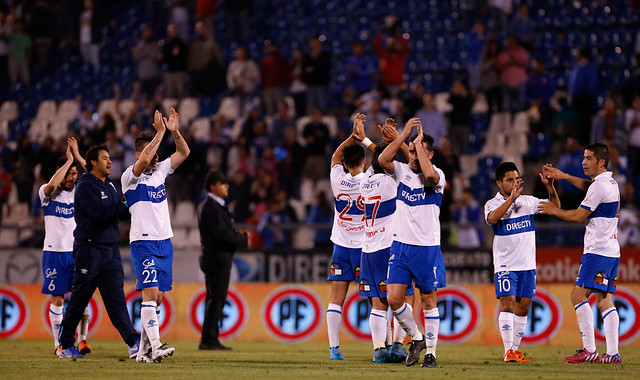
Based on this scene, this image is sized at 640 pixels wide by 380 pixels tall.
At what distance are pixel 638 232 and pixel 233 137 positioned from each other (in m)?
10.1

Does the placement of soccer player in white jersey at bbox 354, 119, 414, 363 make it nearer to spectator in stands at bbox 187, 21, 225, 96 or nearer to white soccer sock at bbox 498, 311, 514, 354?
white soccer sock at bbox 498, 311, 514, 354

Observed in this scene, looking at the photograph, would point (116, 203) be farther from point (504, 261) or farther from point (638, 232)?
point (638, 232)

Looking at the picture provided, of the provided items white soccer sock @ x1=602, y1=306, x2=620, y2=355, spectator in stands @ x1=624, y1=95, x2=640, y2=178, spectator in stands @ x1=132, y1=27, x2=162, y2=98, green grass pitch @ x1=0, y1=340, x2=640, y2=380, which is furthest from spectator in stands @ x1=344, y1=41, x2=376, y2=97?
white soccer sock @ x1=602, y1=306, x2=620, y2=355

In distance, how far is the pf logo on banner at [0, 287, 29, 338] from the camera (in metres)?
17.2

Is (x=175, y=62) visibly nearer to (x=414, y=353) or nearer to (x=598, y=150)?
(x=598, y=150)

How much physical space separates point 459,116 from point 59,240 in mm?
10304

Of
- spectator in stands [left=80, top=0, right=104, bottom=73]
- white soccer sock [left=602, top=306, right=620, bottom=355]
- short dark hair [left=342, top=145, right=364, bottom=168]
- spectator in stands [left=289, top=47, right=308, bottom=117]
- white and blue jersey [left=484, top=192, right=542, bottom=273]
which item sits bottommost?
white soccer sock [left=602, top=306, right=620, bottom=355]

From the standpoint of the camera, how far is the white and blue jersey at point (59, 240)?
44.1 feet

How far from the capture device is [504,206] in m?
11.3

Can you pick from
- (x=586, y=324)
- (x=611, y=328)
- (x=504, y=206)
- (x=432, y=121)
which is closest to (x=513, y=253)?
(x=504, y=206)

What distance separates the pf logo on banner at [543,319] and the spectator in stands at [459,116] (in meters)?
5.55

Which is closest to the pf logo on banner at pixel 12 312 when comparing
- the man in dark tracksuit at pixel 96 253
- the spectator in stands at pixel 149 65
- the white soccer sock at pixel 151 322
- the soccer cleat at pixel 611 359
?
the man in dark tracksuit at pixel 96 253

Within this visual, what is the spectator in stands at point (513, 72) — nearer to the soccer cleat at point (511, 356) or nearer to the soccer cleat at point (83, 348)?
the soccer cleat at point (511, 356)

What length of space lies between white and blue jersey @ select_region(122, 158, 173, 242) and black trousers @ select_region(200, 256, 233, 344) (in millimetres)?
3261
